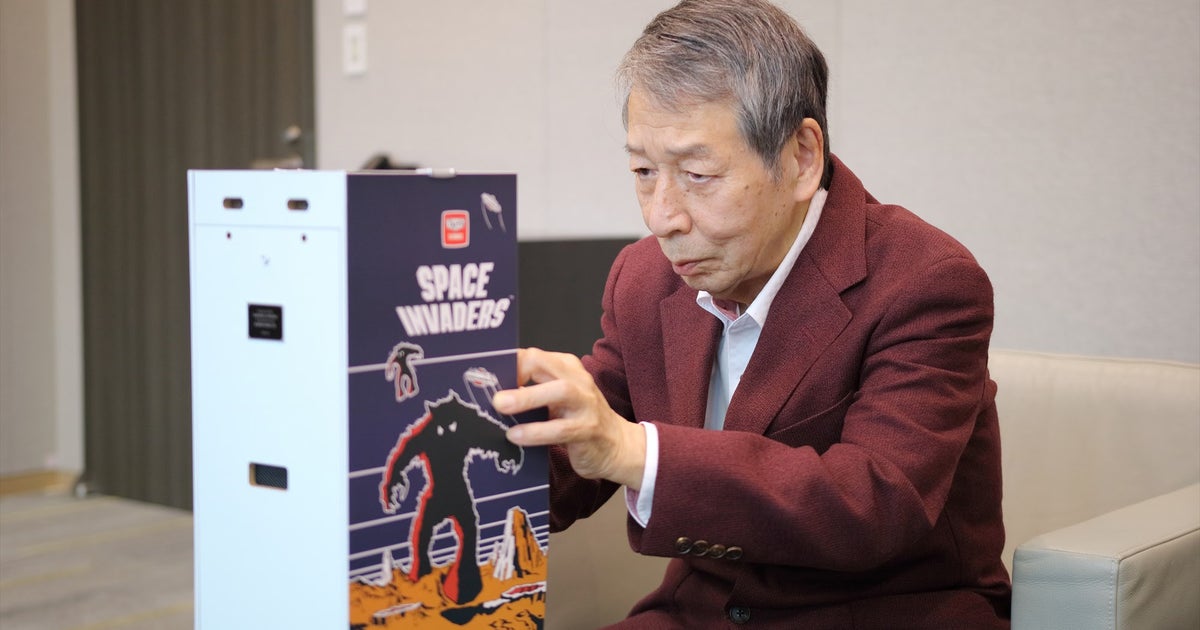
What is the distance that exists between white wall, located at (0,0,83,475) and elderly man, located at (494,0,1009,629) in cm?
384

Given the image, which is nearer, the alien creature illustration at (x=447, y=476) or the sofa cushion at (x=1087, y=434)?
the alien creature illustration at (x=447, y=476)

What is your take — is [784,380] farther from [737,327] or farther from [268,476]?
[268,476]

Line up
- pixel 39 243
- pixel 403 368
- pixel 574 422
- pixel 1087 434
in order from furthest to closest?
pixel 39 243, pixel 1087 434, pixel 574 422, pixel 403 368

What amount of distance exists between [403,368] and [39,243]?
4.20 m

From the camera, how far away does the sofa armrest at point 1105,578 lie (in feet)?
4.25

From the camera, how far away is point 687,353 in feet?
4.83

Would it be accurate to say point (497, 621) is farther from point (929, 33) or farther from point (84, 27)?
point (84, 27)

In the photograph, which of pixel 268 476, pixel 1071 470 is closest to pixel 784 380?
pixel 268 476

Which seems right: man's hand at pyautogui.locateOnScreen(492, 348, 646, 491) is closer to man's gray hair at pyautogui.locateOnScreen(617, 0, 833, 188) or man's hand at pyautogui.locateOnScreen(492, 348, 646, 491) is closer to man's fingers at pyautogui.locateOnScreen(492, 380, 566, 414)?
man's fingers at pyautogui.locateOnScreen(492, 380, 566, 414)

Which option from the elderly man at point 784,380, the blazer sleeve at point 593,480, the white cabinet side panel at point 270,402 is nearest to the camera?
the white cabinet side panel at point 270,402

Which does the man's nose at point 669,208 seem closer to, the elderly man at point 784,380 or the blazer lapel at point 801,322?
the elderly man at point 784,380

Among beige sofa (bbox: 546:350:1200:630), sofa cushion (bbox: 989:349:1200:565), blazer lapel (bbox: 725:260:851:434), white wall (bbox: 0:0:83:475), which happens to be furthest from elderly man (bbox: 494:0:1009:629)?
white wall (bbox: 0:0:83:475)

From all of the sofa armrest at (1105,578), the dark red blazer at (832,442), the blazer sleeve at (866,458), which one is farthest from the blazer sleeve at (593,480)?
the sofa armrest at (1105,578)

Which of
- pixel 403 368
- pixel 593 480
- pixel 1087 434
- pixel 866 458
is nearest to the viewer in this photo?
pixel 403 368
